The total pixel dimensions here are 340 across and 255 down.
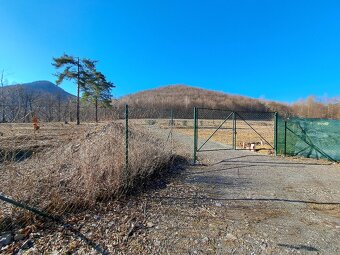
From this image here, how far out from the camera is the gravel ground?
3.20 metres

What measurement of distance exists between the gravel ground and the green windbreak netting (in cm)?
391

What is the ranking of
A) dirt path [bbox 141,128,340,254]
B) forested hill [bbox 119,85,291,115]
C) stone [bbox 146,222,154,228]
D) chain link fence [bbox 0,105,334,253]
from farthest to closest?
1. forested hill [bbox 119,85,291,115]
2. stone [bbox 146,222,154,228]
3. chain link fence [bbox 0,105,334,253]
4. dirt path [bbox 141,128,340,254]

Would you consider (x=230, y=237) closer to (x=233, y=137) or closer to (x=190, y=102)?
(x=233, y=137)

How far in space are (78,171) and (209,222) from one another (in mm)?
2965

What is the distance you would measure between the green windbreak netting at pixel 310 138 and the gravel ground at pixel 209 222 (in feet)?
12.8

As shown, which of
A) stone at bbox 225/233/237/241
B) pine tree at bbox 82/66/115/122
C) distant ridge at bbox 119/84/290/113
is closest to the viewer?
stone at bbox 225/233/237/241

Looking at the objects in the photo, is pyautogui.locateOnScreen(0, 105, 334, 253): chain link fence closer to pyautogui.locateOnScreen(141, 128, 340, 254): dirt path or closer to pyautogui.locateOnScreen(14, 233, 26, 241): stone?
pyautogui.locateOnScreen(14, 233, 26, 241): stone

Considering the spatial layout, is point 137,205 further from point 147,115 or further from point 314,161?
point 314,161

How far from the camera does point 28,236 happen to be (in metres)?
3.37

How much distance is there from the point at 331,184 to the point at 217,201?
153 inches

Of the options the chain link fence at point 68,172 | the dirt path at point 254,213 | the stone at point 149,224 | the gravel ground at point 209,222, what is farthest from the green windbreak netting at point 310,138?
the stone at point 149,224

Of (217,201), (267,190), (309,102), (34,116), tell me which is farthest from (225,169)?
(309,102)

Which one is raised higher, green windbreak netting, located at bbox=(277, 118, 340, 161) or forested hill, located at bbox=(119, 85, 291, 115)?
forested hill, located at bbox=(119, 85, 291, 115)

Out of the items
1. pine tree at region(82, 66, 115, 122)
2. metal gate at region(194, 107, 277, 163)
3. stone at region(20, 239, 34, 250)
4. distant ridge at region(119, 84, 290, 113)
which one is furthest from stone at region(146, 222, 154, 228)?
distant ridge at region(119, 84, 290, 113)
